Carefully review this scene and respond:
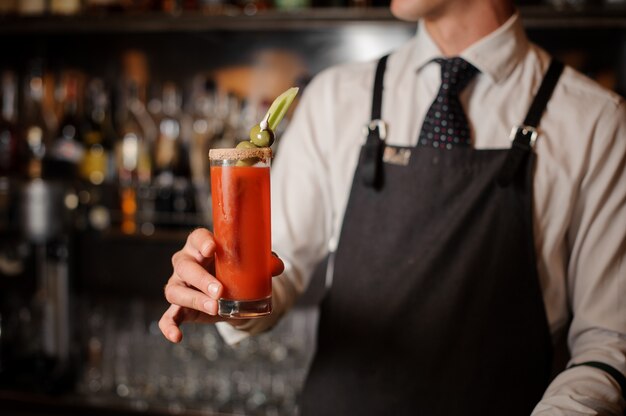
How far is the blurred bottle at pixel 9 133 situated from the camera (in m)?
2.89

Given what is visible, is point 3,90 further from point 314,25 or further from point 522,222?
point 522,222

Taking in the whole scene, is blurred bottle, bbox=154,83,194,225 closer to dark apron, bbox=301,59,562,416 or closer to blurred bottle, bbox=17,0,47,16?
blurred bottle, bbox=17,0,47,16

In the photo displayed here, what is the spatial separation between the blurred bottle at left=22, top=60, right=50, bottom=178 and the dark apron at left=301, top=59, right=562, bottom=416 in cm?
189

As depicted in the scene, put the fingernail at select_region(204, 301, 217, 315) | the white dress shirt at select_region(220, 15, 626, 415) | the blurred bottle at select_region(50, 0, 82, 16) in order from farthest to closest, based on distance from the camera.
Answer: the blurred bottle at select_region(50, 0, 82, 16), the white dress shirt at select_region(220, 15, 626, 415), the fingernail at select_region(204, 301, 217, 315)

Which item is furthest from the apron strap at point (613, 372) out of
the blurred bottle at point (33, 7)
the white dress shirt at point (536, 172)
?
the blurred bottle at point (33, 7)

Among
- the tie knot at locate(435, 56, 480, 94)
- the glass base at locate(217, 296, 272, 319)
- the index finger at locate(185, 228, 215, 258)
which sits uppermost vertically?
the tie knot at locate(435, 56, 480, 94)

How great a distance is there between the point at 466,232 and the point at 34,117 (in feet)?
7.27

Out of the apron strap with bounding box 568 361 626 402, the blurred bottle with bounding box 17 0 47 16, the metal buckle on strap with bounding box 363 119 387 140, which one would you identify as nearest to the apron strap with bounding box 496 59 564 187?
the metal buckle on strap with bounding box 363 119 387 140

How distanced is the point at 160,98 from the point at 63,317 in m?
0.93

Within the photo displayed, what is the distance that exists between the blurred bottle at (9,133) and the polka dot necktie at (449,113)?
2028mm

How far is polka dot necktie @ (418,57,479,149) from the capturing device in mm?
1432

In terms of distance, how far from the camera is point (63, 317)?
8.36 ft

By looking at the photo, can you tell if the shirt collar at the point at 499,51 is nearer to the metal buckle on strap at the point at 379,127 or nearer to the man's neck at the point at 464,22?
the man's neck at the point at 464,22

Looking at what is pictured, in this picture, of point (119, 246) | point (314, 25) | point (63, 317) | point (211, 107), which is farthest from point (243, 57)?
point (63, 317)
